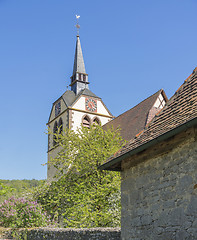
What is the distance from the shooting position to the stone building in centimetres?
596

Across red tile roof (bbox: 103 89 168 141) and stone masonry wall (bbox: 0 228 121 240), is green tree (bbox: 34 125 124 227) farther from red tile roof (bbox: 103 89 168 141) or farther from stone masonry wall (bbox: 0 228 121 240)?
red tile roof (bbox: 103 89 168 141)

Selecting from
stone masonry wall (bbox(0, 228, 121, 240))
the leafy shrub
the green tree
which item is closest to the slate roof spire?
the green tree

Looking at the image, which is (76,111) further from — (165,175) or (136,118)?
(165,175)

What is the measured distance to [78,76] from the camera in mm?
38094

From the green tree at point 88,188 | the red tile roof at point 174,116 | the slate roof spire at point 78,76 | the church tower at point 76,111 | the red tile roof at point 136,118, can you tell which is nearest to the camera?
the red tile roof at point 174,116

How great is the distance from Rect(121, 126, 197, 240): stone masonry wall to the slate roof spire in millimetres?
29324

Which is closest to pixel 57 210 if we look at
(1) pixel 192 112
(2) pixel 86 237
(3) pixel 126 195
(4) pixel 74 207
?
(4) pixel 74 207

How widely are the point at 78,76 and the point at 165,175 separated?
106 ft

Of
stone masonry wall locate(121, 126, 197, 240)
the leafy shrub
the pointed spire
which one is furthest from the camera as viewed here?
the pointed spire

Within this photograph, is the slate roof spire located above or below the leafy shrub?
above

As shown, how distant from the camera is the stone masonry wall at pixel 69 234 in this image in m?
8.39

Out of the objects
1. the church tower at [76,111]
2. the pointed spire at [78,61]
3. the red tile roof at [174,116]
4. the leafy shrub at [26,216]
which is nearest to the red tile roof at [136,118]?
the church tower at [76,111]

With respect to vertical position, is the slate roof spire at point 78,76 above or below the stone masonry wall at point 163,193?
above

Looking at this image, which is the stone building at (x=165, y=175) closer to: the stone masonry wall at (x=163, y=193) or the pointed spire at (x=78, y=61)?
the stone masonry wall at (x=163, y=193)
